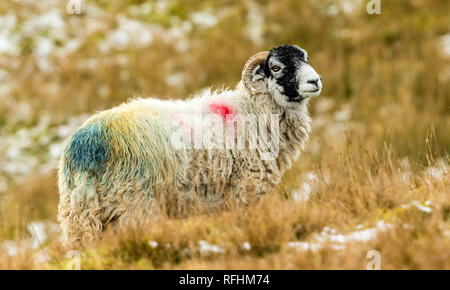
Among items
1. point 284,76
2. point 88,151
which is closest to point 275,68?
point 284,76

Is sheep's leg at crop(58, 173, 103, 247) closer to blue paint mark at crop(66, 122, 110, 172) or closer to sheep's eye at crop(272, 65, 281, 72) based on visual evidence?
blue paint mark at crop(66, 122, 110, 172)

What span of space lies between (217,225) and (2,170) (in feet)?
28.0

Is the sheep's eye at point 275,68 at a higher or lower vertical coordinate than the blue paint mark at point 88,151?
higher

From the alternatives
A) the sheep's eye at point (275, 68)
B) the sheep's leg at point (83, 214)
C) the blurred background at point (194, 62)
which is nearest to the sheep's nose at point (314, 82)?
the sheep's eye at point (275, 68)

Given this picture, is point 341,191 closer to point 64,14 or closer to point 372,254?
point 372,254

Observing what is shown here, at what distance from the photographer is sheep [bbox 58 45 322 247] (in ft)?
15.8

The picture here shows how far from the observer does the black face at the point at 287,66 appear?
5.41m

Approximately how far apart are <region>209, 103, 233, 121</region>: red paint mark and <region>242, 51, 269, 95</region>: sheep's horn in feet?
1.11

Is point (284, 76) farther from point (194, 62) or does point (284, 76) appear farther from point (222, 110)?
point (194, 62)

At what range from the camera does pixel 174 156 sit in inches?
198

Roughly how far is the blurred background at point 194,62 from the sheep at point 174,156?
12.2 ft

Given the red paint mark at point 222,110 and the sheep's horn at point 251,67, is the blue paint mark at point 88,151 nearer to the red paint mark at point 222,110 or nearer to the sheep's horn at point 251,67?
the red paint mark at point 222,110

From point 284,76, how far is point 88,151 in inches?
80.8
